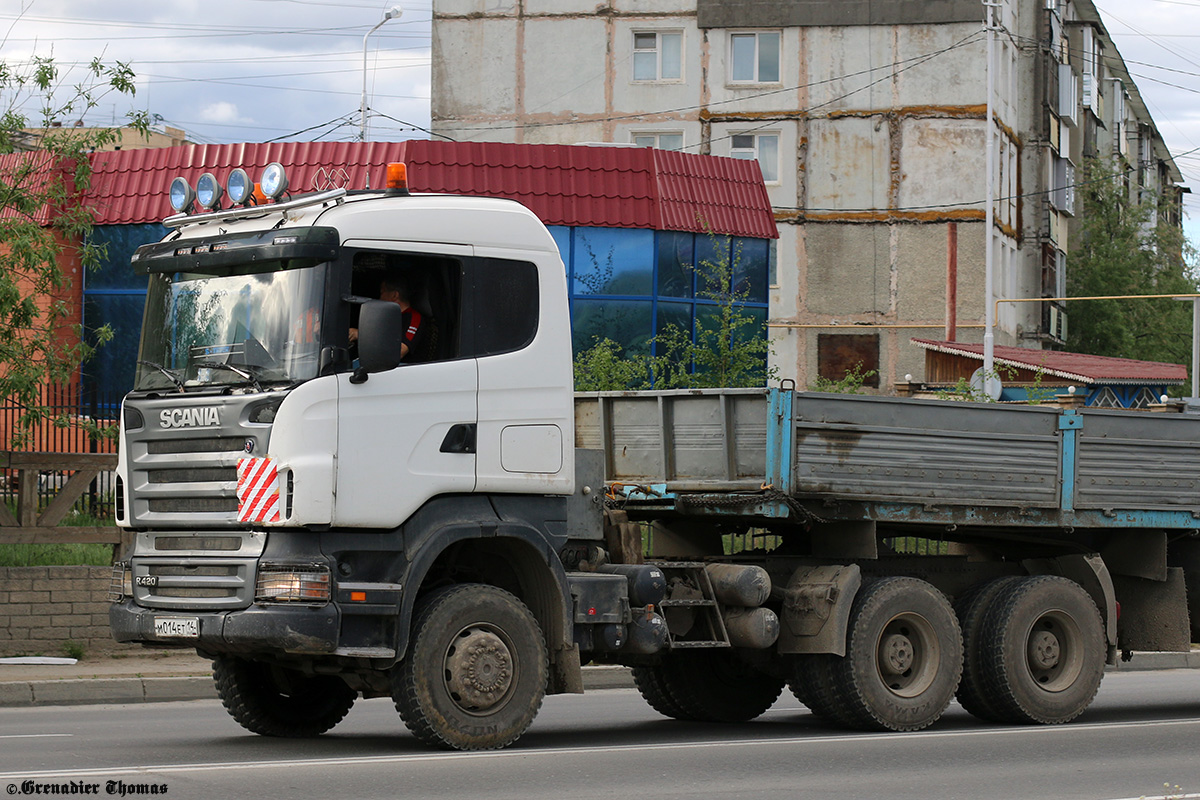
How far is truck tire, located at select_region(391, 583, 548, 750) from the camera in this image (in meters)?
9.30

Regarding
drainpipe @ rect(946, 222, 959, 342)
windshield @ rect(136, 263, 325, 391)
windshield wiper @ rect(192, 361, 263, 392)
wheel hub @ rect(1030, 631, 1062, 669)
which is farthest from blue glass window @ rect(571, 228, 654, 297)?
windshield wiper @ rect(192, 361, 263, 392)

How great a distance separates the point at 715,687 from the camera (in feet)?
41.2

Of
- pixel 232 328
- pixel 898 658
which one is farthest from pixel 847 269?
pixel 232 328

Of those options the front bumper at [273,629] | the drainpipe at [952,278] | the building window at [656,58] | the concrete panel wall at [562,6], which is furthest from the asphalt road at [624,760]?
the concrete panel wall at [562,6]

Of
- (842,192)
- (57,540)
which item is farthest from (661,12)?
(57,540)

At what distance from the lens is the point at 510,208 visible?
10.2 meters

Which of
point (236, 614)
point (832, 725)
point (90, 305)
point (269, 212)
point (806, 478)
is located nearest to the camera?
point (236, 614)

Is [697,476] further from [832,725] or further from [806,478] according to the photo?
[832,725]

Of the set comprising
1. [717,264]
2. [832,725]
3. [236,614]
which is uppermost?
[717,264]

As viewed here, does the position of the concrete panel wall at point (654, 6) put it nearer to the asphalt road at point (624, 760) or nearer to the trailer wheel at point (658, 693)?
the asphalt road at point (624, 760)

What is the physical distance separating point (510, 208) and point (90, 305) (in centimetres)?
1977

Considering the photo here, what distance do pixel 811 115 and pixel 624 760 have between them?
121ft

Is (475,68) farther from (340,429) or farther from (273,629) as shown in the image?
(273,629)

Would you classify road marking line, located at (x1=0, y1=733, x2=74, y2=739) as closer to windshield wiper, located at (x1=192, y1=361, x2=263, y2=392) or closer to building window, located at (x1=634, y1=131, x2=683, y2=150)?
windshield wiper, located at (x1=192, y1=361, x2=263, y2=392)
